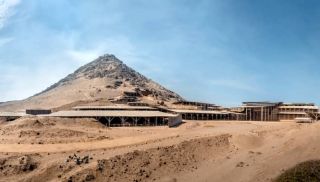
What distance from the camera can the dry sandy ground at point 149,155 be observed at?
3456cm

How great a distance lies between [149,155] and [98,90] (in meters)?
105

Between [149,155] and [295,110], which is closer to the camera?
[149,155]

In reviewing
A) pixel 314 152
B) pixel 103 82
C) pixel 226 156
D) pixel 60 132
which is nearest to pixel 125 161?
pixel 226 156

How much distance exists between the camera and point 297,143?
133 ft

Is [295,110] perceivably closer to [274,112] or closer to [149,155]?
[274,112]

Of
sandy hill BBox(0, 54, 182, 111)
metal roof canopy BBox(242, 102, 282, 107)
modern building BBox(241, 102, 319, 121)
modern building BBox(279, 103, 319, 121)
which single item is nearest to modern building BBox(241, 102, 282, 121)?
modern building BBox(241, 102, 319, 121)

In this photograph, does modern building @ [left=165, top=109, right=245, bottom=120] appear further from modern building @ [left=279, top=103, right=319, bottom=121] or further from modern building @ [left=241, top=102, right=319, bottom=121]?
modern building @ [left=279, top=103, right=319, bottom=121]

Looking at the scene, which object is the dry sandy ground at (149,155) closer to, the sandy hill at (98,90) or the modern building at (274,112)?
the modern building at (274,112)

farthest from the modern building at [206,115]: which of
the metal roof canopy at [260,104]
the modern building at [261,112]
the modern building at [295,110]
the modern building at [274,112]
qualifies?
the modern building at [295,110]

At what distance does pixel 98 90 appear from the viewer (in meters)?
141

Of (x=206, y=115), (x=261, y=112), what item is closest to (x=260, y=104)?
(x=261, y=112)

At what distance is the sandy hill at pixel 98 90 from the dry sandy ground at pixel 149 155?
66.7m

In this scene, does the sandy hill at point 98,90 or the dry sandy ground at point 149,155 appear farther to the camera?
the sandy hill at point 98,90

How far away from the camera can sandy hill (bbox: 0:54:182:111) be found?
131 metres
